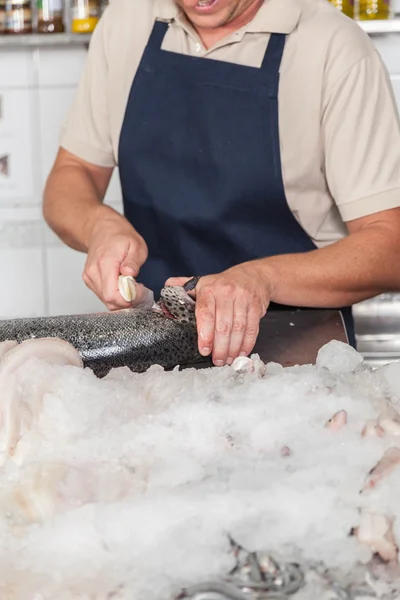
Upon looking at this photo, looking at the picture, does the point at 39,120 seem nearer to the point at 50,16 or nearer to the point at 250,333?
the point at 50,16

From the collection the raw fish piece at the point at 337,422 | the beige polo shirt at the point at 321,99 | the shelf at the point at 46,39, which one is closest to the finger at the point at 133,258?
the beige polo shirt at the point at 321,99

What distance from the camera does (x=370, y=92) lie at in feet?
6.06

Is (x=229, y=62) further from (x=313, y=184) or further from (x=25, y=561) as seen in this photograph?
(x=25, y=561)

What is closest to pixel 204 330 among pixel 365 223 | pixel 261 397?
pixel 261 397

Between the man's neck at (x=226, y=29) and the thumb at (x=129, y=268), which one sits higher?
the man's neck at (x=226, y=29)

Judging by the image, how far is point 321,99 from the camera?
1.88 m

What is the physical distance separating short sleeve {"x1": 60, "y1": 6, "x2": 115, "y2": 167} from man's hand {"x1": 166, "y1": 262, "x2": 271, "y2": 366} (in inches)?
34.3

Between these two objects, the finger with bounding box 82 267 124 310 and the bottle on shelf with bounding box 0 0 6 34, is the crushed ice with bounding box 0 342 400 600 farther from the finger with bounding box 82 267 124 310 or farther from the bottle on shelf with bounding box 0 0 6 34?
the bottle on shelf with bounding box 0 0 6 34

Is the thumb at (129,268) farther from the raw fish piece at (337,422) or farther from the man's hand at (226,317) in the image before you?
the raw fish piece at (337,422)

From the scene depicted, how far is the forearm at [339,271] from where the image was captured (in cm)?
161

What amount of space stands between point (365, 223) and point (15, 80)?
1.79 m

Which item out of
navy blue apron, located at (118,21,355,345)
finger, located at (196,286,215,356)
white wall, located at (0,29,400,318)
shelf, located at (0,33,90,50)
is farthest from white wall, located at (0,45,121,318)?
finger, located at (196,286,215,356)

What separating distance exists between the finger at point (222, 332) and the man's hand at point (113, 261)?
10.5 inches

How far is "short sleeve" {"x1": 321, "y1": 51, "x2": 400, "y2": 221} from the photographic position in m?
1.82
